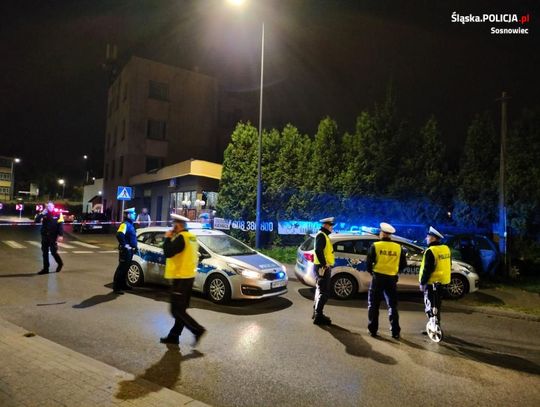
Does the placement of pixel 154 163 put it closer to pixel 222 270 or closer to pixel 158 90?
pixel 158 90

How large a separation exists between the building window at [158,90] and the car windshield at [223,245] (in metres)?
32.0

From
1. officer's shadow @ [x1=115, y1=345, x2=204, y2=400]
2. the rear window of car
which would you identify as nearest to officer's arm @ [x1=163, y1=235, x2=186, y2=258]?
officer's shadow @ [x1=115, y1=345, x2=204, y2=400]

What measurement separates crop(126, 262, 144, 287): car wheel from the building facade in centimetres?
2815

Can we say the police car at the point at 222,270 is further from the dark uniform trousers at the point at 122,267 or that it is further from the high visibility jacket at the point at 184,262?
the high visibility jacket at the point at 184,262

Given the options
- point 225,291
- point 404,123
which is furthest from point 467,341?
point 404,123

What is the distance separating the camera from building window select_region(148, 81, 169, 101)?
127ft

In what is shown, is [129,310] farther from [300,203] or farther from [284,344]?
[300,203]

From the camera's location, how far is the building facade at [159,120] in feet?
124

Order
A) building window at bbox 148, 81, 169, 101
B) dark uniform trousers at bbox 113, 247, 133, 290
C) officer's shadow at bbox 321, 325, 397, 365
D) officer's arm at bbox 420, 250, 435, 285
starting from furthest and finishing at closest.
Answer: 1. building window at bbox 148, 81, 169, 101
2. dark uniform trousers at bbox 113, 247, 133, 290
3. officer's arm at bbox 420, 250, 435, 285
4. officer's shadow at bbox 321, 325, 397, 365

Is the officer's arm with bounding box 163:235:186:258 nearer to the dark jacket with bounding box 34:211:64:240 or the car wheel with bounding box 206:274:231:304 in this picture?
the car wheel with bounding box 206:274:231:304

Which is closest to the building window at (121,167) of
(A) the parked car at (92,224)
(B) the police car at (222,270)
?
(A) the parked car at (92,224)

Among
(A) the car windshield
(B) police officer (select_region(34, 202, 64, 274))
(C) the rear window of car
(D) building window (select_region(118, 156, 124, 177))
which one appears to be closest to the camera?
(A) the car windshield

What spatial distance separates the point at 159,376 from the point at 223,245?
477 centimetres

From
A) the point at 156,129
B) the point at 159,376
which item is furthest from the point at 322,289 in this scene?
the point at 156,129
